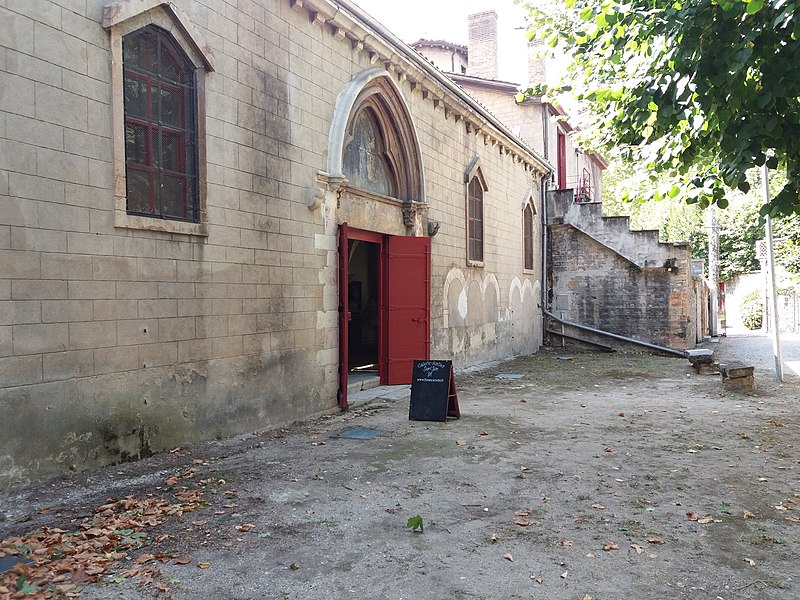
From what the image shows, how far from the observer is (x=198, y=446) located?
6.00 metres

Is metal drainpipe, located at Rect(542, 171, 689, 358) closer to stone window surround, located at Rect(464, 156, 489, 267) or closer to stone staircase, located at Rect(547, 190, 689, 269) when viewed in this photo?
stone staircase, located at Rect(547, 190, 689, 269)

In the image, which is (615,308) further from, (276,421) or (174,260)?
(174,260)

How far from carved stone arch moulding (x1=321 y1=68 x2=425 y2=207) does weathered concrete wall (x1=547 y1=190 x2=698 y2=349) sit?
27.7 feet

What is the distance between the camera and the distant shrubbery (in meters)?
31.6

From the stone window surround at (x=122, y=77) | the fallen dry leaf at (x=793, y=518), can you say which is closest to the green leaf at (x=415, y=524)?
the fallen dry leaf at (x=793, y=518)

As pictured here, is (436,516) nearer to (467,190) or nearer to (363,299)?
(467,190)

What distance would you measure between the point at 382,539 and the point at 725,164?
4.31m

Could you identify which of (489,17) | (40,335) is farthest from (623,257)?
(40,335)

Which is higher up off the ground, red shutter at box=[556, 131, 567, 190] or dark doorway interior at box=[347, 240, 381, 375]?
red shutter at box=[556, 131, 567, 190]

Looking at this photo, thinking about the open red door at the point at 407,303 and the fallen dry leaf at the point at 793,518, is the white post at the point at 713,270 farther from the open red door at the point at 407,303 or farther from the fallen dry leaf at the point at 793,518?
the fallen dry leaf at the point at 793,518

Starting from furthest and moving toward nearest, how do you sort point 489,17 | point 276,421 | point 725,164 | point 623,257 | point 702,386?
point 489,17, point 623,257, point 702,386, point 276,421, point 725,164

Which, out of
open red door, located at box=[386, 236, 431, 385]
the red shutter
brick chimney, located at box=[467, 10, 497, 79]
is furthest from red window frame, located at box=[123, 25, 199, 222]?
the red shutter

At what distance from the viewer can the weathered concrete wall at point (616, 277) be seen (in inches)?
643

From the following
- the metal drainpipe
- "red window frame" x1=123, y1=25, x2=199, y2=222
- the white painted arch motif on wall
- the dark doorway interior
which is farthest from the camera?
the metal drainpipe
